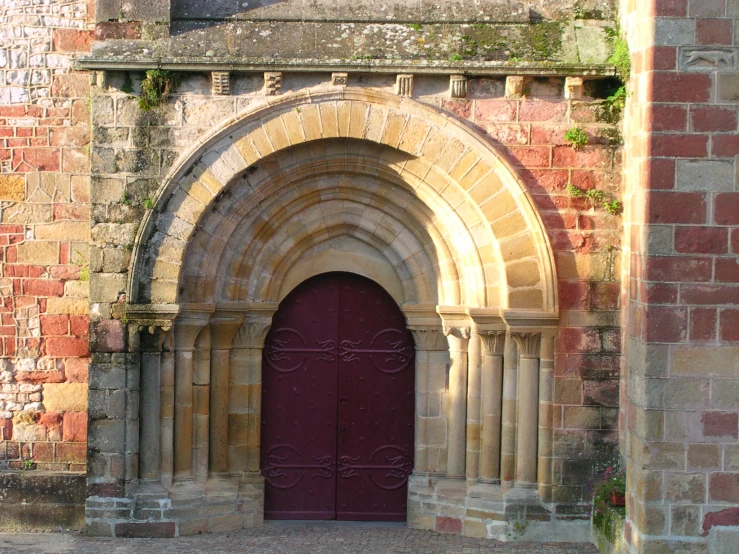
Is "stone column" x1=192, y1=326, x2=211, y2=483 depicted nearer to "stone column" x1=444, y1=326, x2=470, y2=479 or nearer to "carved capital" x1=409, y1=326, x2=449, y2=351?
"carved capital" x1=409, y1=326, x2=449, y2=351

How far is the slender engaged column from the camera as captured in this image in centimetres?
869

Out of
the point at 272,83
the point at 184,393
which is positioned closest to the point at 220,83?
the point at 272,83

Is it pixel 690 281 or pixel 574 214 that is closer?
pixel 690 281

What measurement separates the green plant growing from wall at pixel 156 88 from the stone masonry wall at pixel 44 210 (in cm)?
69

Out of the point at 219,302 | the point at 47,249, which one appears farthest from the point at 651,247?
the point at 47,249

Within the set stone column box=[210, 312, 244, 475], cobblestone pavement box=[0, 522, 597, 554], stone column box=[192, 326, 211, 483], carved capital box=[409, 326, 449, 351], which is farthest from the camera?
carved capital box=[409, 326, 449, 351]

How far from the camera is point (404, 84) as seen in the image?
8.19m

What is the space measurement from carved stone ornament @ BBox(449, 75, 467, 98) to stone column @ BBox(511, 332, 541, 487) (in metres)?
1.85

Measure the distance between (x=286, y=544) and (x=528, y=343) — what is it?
7.82 feet

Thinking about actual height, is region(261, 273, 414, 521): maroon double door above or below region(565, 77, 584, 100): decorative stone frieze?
below

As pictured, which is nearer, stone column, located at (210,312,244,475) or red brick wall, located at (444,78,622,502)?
red brick wall, located at (444,78,622,502)

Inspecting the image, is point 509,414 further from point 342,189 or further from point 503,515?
point 342,189

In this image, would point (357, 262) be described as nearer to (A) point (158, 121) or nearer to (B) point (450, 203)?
(B) point (450, 203)

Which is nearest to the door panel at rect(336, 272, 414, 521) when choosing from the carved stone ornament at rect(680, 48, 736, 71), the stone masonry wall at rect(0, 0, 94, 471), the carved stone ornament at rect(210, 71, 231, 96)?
the carved stone ornament at rect(210, 71, 231, 96)
